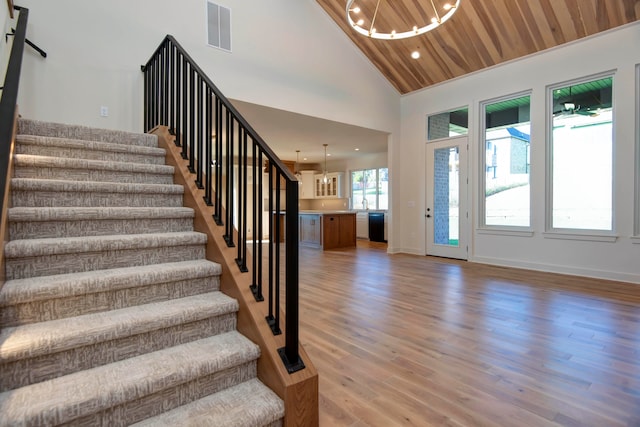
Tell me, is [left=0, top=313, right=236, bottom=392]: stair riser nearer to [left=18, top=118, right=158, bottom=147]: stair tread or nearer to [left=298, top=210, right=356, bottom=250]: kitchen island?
[left=18, top=118, right=158, bottom=147]: stair tread

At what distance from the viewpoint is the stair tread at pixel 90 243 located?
5.39ft

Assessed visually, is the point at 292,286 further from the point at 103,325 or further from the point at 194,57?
the point at 194,57

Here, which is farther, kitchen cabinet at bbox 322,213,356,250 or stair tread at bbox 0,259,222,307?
kitchen cabinet at bbox 322,213,356,250

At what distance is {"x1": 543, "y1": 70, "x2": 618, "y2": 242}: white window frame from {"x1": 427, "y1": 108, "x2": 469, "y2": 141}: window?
4.49 ft

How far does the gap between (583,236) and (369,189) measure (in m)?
6.34

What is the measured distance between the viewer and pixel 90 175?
2.42 metres

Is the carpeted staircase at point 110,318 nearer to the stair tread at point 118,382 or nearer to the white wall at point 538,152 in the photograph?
the stair tread at point 118,382

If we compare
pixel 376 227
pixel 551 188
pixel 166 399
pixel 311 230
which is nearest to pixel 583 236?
pixel 551 188

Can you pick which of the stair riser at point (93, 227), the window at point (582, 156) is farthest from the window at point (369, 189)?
the stair riser at point (93, 227)

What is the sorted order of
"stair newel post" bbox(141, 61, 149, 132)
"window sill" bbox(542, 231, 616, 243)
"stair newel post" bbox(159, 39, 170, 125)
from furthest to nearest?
1. "window sill" bbox(542, 231, 616, 243)
2. "stair newel post" bbox(141, 61, 149, 132)
3. "stair newel post" bbox(159, 39, 170, 125)

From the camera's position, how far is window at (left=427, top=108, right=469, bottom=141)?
21.1 ft

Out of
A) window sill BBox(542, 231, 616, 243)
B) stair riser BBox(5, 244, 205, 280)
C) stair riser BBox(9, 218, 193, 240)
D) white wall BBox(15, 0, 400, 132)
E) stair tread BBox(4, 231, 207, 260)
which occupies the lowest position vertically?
window sill BBox(542, 231, 616, 243)

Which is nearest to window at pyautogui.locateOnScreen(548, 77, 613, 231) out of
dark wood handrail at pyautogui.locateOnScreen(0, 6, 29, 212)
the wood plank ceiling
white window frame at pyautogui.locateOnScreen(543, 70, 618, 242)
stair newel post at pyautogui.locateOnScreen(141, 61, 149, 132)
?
white window frame at pyautogui.locateOnScreen(543, 70, 618, 242)

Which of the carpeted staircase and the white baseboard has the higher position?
the carpeted staircase
